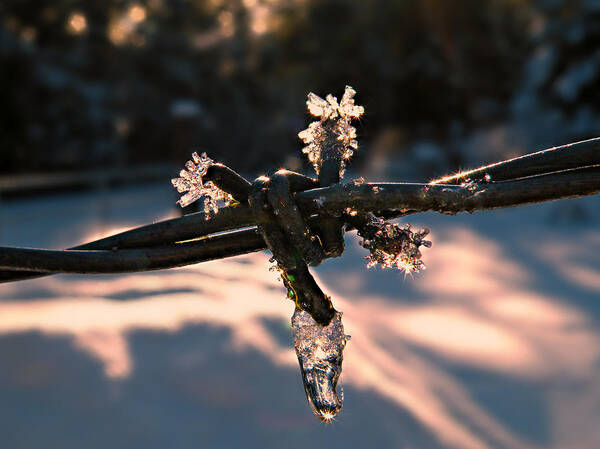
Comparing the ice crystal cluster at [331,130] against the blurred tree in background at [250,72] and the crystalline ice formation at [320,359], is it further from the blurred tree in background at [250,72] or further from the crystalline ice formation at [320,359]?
the blurred tree in background at [250,72]

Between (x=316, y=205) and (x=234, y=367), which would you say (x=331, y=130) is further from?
(x=234, y=367)

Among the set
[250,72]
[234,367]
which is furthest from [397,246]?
[250,72]

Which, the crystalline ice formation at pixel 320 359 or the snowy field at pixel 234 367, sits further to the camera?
the snowy field at pixel 234 367

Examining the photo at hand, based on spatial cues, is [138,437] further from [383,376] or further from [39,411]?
[383,376]

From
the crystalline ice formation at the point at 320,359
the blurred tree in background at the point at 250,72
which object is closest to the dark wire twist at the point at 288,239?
the crystalline ice formation at the point at 320,359

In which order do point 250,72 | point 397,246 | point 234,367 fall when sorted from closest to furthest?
point 397,246, point 234,367, point 250,72

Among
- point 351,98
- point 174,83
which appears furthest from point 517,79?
point 351,98

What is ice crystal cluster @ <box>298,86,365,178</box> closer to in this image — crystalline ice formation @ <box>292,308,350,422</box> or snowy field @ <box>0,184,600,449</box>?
crystalline ice formation @ <box>292,308,350,422</box>
